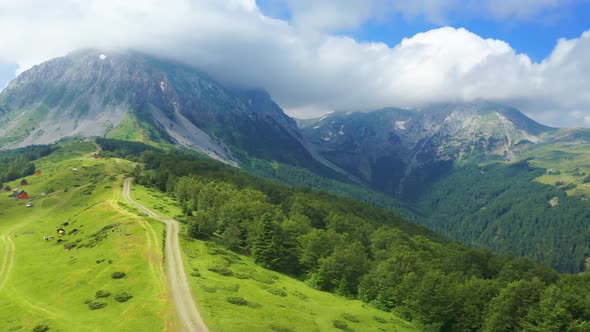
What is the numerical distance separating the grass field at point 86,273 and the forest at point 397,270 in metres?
20.9

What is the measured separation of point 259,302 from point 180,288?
13093 mm

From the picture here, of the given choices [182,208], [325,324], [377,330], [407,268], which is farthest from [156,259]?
[182,208]

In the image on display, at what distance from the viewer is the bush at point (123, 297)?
59812mm

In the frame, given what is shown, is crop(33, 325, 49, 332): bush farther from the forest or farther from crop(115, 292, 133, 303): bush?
the forest

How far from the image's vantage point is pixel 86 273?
241ft

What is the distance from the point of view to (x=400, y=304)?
85.2 meters

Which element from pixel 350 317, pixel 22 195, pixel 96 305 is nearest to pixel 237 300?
pixel 350 317

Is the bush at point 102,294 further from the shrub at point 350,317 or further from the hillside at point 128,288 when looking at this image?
the shrub at point 350,317

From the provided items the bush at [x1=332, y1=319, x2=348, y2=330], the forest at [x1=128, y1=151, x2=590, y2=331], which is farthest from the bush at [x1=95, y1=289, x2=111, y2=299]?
the forest at [x1=128, y1=151, x2=590, y2=331]

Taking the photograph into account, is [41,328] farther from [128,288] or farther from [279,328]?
[279,328]

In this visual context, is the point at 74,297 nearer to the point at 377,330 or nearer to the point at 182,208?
the point at 377,330

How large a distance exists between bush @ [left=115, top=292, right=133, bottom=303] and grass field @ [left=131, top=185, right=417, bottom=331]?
9.84 m

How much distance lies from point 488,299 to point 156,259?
69893 mm

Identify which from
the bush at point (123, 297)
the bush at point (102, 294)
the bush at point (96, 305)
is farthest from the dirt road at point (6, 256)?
the bush at point (123, 297)
